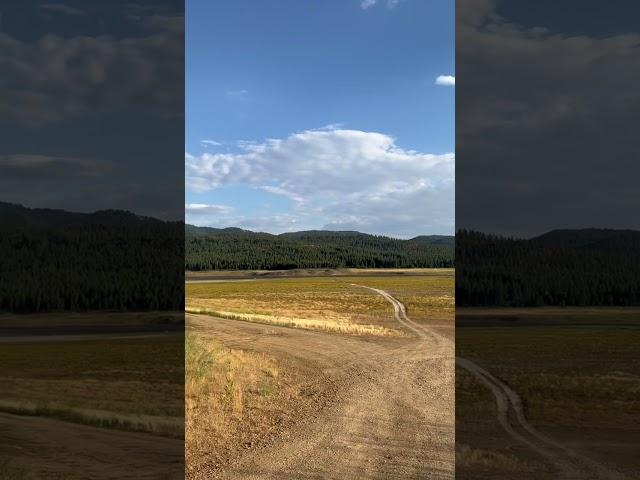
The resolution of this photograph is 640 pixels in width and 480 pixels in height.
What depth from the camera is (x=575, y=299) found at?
536 centimetres

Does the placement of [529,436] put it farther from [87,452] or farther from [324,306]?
[324,306]

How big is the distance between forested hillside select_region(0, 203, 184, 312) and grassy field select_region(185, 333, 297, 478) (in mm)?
5047

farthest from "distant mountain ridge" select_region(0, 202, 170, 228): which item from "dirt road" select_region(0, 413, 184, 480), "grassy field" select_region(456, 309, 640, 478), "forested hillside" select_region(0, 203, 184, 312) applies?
"grassy field" select_region(456, 309, 640, 478)

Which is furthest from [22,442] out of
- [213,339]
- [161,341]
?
[213,339]

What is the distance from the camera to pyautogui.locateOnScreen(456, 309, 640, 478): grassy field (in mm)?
5035

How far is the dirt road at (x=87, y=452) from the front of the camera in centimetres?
535

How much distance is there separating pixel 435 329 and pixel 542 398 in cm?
3782

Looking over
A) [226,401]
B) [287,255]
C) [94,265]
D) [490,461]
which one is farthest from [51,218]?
[287,255]

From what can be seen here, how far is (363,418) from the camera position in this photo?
13.4 metres

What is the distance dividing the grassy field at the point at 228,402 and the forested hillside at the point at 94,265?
16.6 ft

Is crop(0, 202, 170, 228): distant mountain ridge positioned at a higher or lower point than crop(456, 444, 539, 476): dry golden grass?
higher

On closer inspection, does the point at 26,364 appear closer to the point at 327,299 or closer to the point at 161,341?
the point at 161,341

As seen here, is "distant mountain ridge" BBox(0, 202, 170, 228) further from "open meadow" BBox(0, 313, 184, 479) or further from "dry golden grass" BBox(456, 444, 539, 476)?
"dry golden grass" BBox(456, 444, 539, 476)

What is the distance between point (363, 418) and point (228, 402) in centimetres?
437
